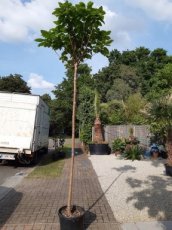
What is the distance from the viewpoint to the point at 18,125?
13914mm

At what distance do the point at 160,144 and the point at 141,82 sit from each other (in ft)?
124

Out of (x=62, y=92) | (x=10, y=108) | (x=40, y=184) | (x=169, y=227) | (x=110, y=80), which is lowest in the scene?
(x=169, y=227)

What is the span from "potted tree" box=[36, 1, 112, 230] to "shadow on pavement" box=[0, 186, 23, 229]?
1385 millimetres

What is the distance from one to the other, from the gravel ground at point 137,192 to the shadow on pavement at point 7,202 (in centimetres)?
228

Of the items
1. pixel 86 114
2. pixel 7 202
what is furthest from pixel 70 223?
pixel 86 114

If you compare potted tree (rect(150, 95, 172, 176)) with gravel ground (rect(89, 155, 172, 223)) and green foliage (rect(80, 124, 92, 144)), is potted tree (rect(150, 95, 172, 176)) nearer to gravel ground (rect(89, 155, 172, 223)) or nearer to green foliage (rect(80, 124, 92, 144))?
gravel ground (rect(89, 155, 172, 223))

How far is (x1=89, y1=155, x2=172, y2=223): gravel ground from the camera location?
6.71 meters

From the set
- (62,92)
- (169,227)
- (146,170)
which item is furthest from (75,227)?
(62,92)

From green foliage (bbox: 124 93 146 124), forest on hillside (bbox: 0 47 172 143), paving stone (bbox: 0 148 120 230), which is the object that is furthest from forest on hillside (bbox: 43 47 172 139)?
paving stone (bbox: 0 148 120 230)

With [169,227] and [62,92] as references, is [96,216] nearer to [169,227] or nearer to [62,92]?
[169,227]

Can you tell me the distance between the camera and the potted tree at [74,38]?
5.52m

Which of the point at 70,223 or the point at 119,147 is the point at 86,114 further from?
the point at 70,223

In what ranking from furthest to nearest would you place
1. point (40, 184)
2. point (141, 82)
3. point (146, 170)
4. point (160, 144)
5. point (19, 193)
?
point (141, 82) → point (160, 144) → point (146, 170) → point (40, 184) → point (19, 193)

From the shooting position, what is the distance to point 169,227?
5.84 meters
